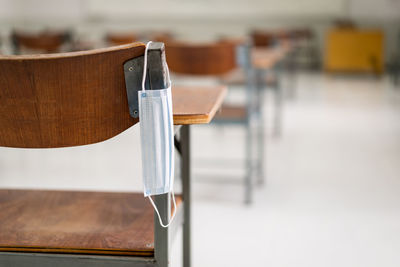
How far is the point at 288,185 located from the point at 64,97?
6.52 ft

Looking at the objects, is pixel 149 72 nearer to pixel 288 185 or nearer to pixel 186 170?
pixel 186 170

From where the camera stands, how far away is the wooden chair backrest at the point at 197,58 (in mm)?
2225

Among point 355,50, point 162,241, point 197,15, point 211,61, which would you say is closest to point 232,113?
point 211,61

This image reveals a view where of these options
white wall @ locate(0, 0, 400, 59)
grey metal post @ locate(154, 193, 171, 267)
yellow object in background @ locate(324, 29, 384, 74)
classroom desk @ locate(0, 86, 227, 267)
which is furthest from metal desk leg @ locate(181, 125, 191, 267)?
white wall @ locate(0, 0, 400, 59)

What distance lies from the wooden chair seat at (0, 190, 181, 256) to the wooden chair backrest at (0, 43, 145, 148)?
9.2 inches

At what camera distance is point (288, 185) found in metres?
2.63

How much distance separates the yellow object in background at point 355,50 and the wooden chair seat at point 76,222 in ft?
23.2

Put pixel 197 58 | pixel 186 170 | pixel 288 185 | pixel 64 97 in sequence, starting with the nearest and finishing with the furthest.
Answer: pixel 64 97, pixel 186 170, pixel 197 58, pixel 288 185

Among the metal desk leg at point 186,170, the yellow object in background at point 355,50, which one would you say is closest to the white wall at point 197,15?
the yellow object in background at point 355,50

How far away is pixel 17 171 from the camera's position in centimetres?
292

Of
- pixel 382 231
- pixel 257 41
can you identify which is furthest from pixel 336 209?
pixel 257 41

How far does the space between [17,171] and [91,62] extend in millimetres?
2351

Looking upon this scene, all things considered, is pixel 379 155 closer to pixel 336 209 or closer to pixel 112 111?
pixel 336 209

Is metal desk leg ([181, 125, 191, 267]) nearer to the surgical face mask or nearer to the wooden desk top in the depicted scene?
the wooden desk top
